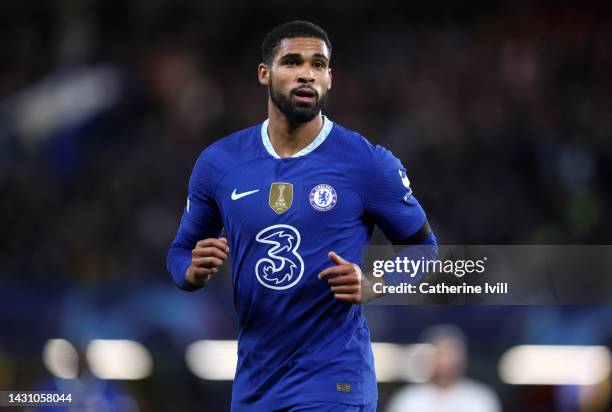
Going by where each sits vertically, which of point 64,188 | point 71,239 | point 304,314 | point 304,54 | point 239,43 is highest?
point 239,43

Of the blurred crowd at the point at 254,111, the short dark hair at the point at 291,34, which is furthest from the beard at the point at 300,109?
the blurred crowd at the point at 254,111

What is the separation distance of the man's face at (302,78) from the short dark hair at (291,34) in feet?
0.08

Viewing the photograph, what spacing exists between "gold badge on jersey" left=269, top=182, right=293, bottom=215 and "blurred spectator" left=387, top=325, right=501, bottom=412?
4001mm

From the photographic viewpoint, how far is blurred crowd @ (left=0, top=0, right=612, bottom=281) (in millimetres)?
11289

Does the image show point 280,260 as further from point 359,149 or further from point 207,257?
point 359,149

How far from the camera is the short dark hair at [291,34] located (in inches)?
173

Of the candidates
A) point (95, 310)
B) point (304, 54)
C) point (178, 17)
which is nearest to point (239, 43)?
point (178, 17)

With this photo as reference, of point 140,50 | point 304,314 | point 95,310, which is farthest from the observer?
point 140,50

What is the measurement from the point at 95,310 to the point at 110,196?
3.25 metres

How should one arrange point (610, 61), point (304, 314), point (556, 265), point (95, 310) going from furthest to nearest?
1. point (610, 61)
2. point (95, 310)
3. point (556, 265)
4. point (304, 314)

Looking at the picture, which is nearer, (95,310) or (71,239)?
(95,310)

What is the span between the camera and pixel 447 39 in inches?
555

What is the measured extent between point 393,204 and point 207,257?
29.2 inches

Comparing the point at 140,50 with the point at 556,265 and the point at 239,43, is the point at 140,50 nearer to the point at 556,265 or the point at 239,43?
the point at 239,43
